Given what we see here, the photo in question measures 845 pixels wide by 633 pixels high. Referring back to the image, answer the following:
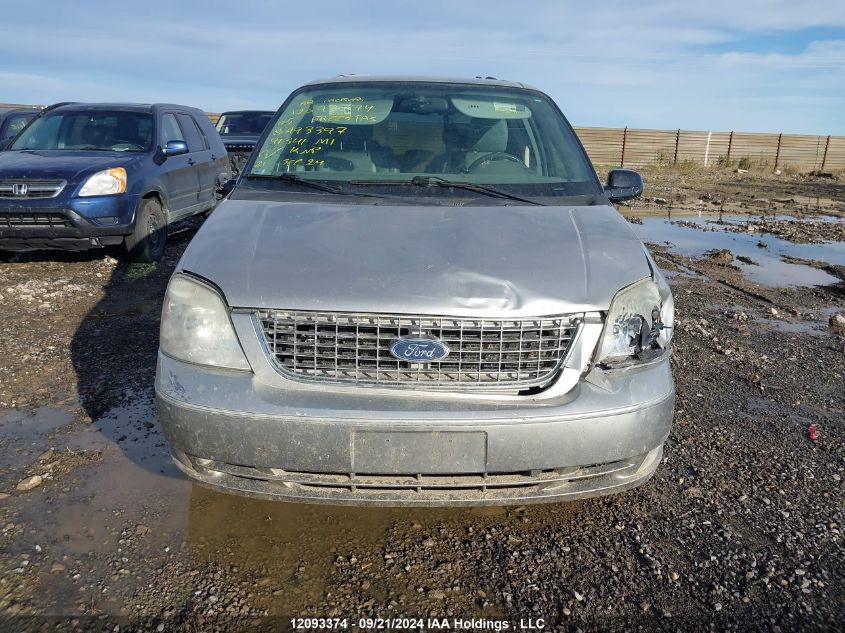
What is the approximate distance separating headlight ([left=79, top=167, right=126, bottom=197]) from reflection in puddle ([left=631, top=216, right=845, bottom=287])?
5544 mm

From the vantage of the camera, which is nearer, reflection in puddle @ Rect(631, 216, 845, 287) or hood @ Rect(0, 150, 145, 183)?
hood @ Rect(0, 150, 145, 183)

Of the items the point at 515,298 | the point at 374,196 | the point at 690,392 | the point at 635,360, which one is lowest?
the point at 690,392

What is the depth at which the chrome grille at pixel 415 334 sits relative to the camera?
2.22 metres

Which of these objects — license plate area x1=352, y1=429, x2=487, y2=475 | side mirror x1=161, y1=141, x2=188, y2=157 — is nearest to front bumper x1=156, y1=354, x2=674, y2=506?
license plate area x1=352, y1=429, x2=487, y2=475

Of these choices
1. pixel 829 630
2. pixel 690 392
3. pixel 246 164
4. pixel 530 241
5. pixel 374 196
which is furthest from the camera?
pixel 690 392

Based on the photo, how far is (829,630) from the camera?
2.09 metres

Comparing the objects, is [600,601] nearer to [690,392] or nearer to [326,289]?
[326,289]

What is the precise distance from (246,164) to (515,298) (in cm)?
189

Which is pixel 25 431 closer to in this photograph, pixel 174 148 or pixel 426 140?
pixel 426 140

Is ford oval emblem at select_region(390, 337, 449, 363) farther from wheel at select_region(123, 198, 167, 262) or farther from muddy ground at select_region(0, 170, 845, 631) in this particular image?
wheel at select_region(123, 198, 167, 262)

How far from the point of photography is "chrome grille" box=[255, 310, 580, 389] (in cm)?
222

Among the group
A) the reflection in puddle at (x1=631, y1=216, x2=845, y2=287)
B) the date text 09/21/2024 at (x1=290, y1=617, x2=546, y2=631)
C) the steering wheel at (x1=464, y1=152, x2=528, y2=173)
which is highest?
the steering wheel at (x1=464, y1=152, x2=528, y2=173)

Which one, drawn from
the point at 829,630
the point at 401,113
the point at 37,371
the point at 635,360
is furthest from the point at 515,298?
the point at 37,371

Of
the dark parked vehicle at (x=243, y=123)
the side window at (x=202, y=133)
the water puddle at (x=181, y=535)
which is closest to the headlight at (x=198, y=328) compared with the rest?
the water puddle at (x=181, y=535)
